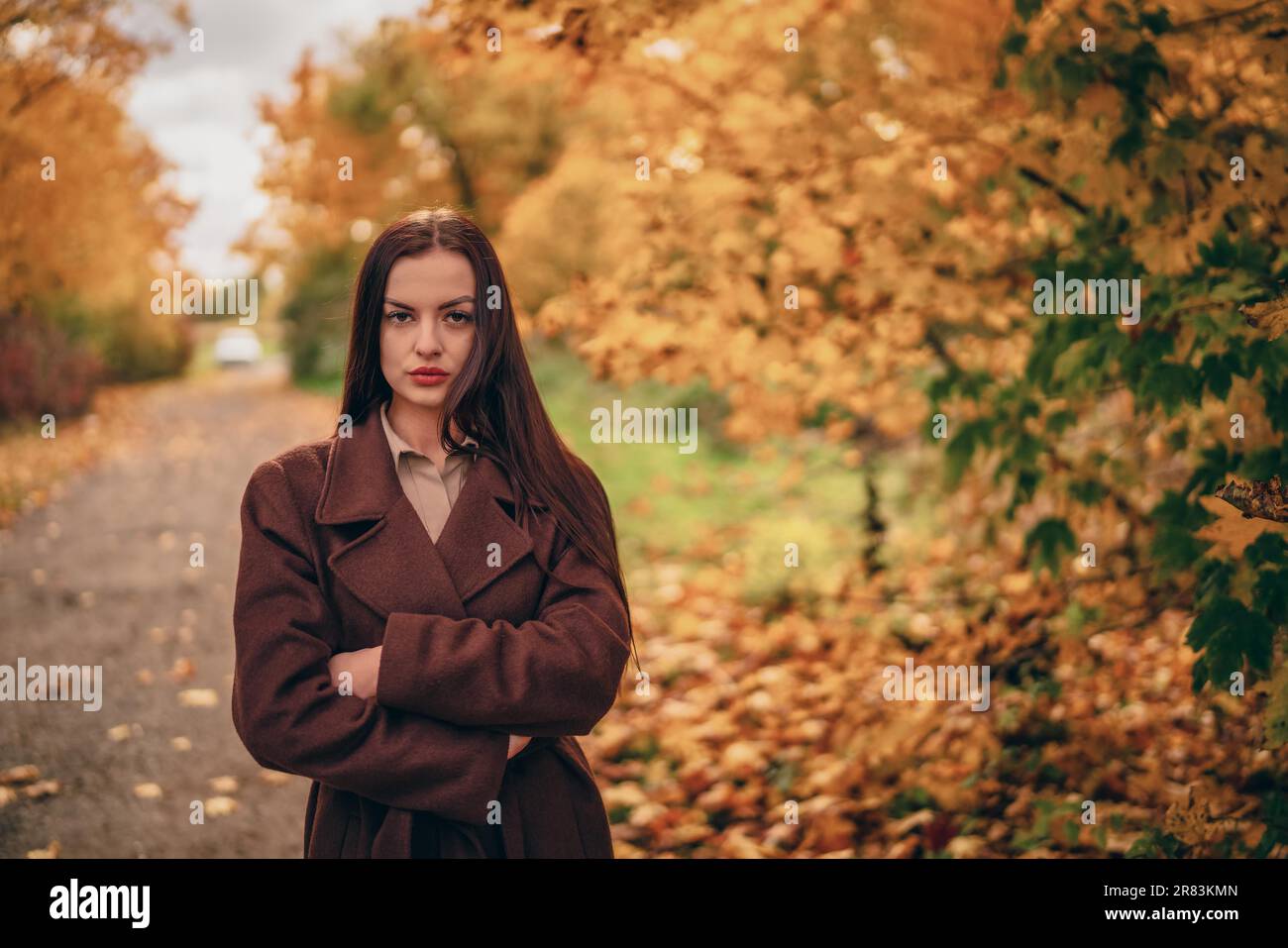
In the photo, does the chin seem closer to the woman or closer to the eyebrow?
the woman

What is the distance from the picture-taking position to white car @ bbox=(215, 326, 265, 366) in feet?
114

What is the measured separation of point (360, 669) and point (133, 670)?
→ 15.6 feet

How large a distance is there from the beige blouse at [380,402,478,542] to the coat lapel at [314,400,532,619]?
0.03 meters

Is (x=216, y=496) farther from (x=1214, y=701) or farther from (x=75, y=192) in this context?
(x=1214, y=701)

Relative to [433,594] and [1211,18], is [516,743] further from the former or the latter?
[1211,18]

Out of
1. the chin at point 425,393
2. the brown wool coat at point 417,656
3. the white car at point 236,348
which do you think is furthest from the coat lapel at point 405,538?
the white car at point 236,348

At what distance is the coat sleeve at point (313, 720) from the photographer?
160 centimetres

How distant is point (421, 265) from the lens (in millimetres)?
1781

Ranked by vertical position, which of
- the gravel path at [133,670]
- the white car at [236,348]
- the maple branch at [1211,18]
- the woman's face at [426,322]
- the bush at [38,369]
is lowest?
the gravel path at [133,670]

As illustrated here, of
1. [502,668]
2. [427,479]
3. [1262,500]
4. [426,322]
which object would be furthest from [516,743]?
[1262,500]

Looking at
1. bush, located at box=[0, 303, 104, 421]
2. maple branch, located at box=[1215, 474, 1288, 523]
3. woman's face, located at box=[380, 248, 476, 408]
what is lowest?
maple branch, located at box=[1215, 474, 1288, 523]

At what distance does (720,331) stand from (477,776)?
2.72 metres

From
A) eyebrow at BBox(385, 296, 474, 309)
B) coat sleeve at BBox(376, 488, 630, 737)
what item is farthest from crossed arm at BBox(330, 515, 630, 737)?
eyebrow at BBox(385, 296, 474, 309)

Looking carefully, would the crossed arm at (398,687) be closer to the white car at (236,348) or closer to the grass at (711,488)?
the grass at (711,488)
